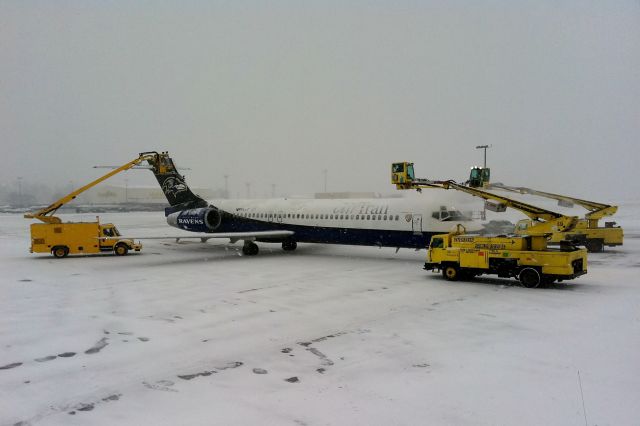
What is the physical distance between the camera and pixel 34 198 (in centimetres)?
15250

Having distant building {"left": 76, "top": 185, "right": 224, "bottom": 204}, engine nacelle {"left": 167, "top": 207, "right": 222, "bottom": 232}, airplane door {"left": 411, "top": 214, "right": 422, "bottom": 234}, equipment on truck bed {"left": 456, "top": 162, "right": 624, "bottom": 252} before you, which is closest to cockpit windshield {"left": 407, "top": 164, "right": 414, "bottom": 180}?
airplane door {"left": 411, "top": 214, "right": 422, "bottom": 234}

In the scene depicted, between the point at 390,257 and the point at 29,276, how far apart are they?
1483 cm

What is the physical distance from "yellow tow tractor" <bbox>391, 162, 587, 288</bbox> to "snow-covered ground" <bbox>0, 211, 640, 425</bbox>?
1.82ft

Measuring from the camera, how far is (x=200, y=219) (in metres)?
25.0

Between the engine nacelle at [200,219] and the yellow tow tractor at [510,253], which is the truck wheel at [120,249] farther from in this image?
the yellow tow tractor at [510,253]

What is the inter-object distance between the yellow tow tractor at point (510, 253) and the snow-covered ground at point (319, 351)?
55 cm

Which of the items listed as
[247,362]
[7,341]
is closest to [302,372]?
[247,362]

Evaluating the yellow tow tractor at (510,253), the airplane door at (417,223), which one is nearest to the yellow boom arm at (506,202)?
the yellow tow tractor at (510,253)

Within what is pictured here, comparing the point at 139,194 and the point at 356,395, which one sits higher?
the point at 139,194

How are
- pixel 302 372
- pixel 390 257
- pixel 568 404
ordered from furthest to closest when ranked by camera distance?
pixel 390 257 < pixel 302 372 < pixel 568 404

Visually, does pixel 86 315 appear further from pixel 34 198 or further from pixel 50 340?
pixel 34 198

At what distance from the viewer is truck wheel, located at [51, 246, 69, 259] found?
73.3 ft

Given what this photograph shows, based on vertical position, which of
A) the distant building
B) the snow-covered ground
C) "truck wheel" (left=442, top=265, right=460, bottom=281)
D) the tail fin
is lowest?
the snow-covered ground

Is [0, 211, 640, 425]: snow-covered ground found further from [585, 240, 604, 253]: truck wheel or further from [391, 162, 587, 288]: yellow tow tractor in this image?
[585, 240, 604, 253]: truck wheel
